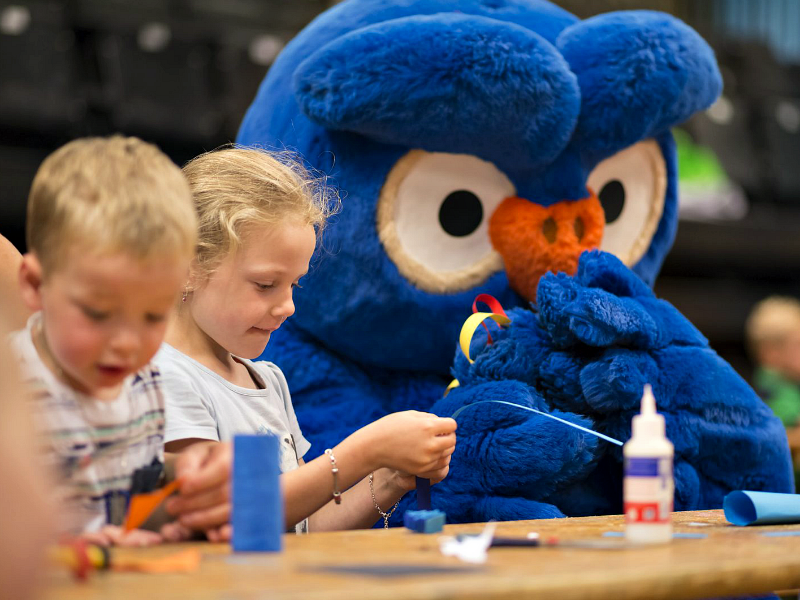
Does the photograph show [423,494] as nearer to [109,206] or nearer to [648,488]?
[648,488]

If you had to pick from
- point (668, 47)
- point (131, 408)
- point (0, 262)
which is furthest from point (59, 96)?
point (131, 408)

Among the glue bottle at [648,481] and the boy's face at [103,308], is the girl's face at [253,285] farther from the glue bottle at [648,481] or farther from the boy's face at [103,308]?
the glue bottle at [648,481]

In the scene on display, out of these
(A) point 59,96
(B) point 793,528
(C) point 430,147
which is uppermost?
(A) point 59,96

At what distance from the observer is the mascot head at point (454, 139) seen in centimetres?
132

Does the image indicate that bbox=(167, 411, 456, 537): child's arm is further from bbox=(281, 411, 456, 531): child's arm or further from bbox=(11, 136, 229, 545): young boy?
bbox=(11, 136, 229, 545): young boy

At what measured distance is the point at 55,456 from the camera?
800 millimetres

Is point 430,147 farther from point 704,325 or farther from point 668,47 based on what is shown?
point 704,325

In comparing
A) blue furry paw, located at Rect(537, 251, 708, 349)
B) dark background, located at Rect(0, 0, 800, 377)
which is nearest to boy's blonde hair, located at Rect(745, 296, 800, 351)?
dark background, located at Rect(0, 0, 800, 377)

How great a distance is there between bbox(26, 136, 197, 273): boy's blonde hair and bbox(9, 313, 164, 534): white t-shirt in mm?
98

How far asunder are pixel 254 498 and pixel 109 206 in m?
0.25

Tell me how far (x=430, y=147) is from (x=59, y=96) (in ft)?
6.54

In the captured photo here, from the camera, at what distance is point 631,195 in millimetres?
1581

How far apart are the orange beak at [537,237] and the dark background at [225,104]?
2008 mm

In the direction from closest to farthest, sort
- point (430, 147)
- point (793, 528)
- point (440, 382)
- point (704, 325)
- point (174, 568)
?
1. point (174, 568)
2. point (793, 528)
3. point (430, 147)
4. point (440, 382)
5. point (704, 325)
